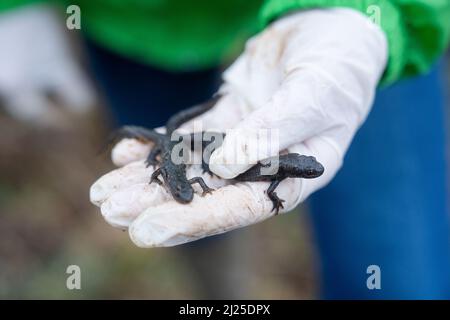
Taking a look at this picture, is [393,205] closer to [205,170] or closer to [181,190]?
[205,170]

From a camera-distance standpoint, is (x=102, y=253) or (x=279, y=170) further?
(x=102, y=253)

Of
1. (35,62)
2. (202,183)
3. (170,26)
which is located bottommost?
(202,183)

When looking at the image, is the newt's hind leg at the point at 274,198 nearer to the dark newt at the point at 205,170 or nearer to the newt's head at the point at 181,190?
the dark newt at the point at 205,170

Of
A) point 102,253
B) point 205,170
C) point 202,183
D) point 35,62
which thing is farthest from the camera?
point 102,253

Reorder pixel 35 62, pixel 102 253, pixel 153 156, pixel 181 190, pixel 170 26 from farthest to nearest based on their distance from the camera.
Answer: pixel 102 253 < pixel 35 62 < pixel 170 26 < pixel 153 156 < pixel 181 190

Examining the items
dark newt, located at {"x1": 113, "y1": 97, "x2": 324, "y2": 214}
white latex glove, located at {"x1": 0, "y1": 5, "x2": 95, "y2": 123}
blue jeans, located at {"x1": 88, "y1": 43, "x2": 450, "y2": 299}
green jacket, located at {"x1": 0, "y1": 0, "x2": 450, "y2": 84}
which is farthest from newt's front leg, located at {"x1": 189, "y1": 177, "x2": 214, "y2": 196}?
white latex glove, located at {"x1": 0, "y1": 5, "x2": 95, "y2": 123}

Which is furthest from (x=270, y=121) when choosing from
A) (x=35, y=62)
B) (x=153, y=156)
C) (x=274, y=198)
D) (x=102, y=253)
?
(x=102, y=253)
